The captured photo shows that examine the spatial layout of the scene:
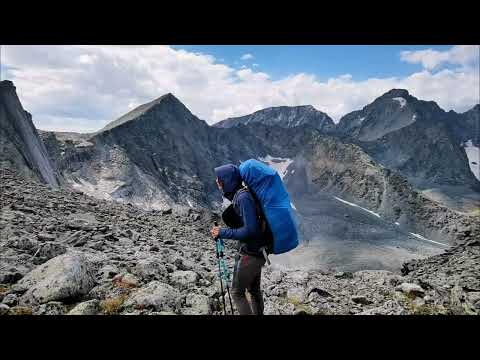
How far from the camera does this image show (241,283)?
4.73m

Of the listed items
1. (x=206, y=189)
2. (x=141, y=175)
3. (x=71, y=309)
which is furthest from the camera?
(x=206, y=189)

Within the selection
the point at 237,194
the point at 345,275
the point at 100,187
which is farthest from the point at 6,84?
the point at 237,194

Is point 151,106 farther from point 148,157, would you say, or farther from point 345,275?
point 345,275

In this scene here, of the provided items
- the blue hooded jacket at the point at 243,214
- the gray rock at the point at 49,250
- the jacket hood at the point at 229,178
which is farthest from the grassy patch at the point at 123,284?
the jacket hood at the point at 229,178

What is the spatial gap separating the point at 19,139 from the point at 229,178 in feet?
121

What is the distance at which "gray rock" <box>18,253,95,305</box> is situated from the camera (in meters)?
6.48

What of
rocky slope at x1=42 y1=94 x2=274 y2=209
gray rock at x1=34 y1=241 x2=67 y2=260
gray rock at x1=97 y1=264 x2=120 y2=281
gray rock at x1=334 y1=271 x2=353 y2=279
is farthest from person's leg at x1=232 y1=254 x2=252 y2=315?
rocky slope at x1=42 y1=94 x2=274 y2=209

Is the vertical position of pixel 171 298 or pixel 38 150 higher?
pixel 38 150

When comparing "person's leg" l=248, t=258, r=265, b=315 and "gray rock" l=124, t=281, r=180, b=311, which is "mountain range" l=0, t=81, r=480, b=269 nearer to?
"gray rock" l=124, t=281, r=180, b=311

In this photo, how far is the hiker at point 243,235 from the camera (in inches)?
170
